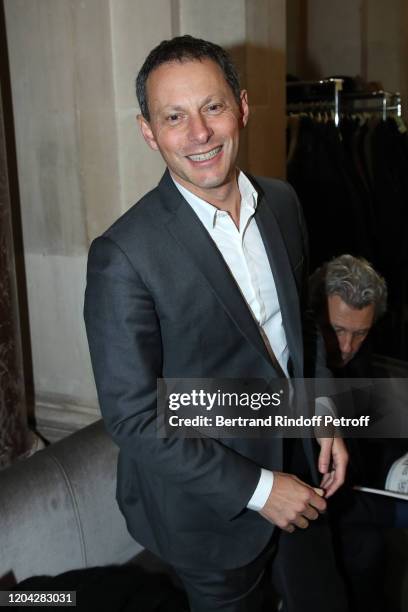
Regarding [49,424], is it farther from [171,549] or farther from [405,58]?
[405,58]

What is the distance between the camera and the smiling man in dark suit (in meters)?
0.92

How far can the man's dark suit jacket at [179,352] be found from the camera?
35.8 inches

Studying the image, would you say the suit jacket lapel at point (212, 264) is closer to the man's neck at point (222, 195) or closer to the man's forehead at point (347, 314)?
the man's neck at point (222, 195)

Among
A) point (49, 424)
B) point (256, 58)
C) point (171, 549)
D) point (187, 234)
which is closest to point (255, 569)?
point (171, 549)

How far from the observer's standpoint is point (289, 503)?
0.94m

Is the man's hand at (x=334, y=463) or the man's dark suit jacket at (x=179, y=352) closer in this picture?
the man's dark suit jacket at (x=179, y=352)

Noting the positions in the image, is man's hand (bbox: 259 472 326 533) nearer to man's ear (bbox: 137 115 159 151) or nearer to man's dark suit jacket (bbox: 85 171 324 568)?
man's dark suit jacket (bbox: 85 171 324 568)

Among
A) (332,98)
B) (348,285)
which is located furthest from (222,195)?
(332,98)

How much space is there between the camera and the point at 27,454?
159 cm

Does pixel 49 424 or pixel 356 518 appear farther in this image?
pixel 49 424

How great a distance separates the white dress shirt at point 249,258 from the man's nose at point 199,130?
0.09 m

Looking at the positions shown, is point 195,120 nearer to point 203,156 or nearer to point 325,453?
point 203,156

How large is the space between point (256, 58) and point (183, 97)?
1087 millimetres

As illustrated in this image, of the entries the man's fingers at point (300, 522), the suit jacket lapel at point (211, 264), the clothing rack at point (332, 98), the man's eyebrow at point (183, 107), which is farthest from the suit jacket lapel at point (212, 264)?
the clothing rack at point (332, 98)
